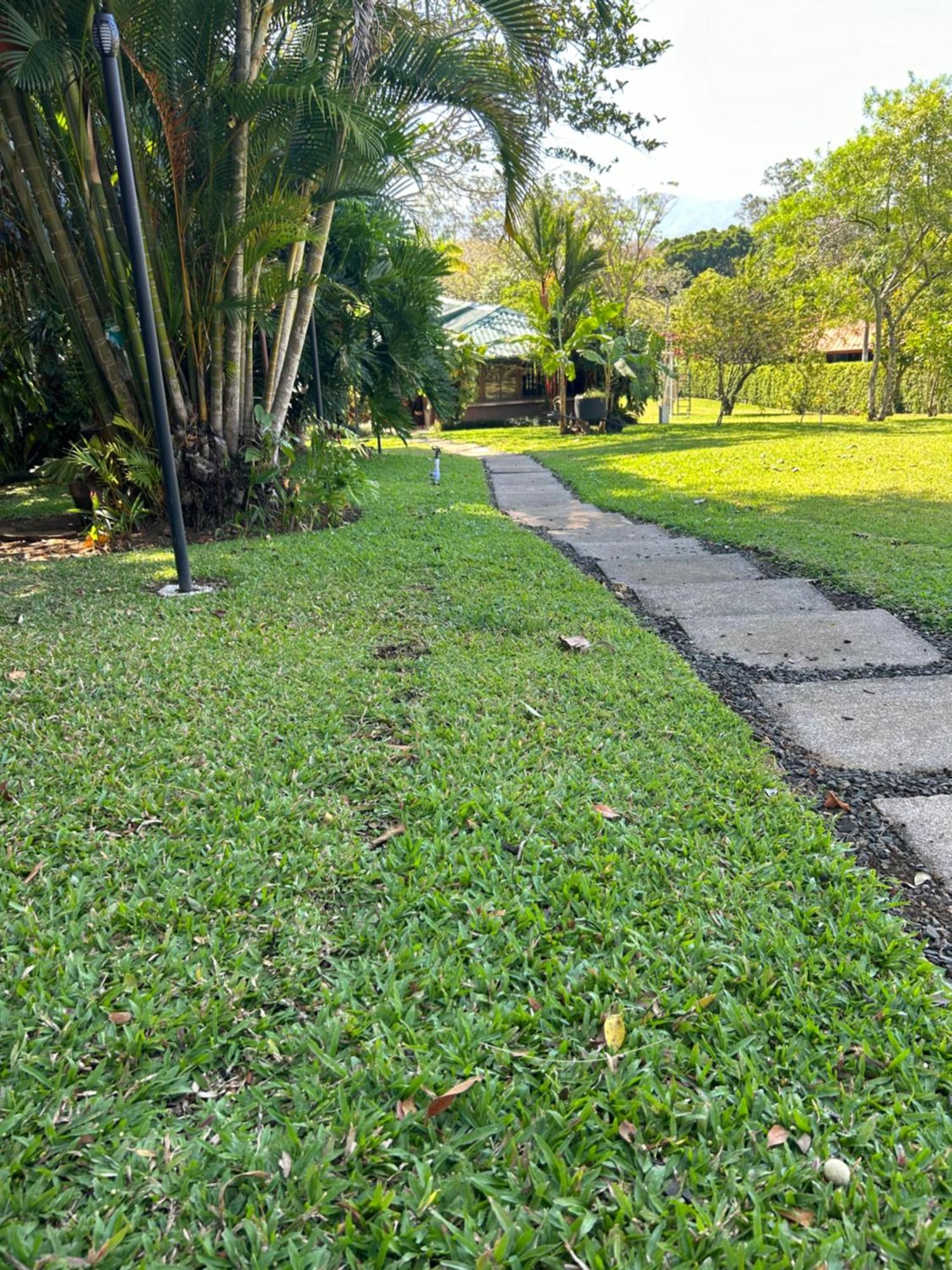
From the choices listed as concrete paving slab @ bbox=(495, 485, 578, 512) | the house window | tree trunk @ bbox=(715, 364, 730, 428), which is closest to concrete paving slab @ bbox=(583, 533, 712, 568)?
concrete paving slab @ bbox=(495, 485, 578, 512)

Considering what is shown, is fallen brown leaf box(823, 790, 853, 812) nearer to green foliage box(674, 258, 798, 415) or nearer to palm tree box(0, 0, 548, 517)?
palm tree box(0, 0, 548, 517)

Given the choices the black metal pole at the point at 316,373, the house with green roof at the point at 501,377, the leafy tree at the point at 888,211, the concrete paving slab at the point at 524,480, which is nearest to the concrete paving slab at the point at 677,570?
the concrete paving slab at the point at 524,480

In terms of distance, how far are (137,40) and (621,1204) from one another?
20.1ft

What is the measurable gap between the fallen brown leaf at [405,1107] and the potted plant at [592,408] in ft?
60.5

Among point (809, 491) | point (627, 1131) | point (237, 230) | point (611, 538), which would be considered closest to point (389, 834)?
point (627, 1131)

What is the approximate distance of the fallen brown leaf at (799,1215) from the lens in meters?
1.24

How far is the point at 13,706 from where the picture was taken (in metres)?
3.07

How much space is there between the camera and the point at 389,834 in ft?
7.44

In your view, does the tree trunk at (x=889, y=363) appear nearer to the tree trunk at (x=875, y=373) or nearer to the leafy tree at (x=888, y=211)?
the leafy tree at (x=888, y=211)

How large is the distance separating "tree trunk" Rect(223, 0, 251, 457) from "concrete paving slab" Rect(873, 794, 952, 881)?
522 centimetres

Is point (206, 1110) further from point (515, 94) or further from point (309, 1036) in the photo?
point (515, 94)

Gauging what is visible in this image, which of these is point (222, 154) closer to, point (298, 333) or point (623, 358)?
point (298, 333)

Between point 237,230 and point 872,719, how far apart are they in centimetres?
500

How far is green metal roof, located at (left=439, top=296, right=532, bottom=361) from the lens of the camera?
2100 centimetres
